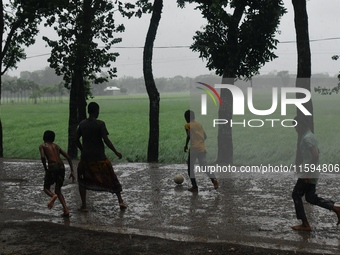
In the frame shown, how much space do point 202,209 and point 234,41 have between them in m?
8.42

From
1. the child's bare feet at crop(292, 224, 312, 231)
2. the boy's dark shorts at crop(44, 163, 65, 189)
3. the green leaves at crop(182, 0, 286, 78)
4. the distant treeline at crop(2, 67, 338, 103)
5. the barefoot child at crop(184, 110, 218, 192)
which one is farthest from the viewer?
the distant treeline at crop(2, 67, 338, 103)

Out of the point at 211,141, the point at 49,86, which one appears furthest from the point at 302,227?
the point at 49,86

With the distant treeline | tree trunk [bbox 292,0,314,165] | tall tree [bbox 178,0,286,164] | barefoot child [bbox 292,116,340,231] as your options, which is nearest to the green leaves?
tall tree [bbox 178,0,286,164]

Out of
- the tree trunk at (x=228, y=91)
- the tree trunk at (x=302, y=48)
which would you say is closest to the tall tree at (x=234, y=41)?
the tree trunk at (x=228, y=91)

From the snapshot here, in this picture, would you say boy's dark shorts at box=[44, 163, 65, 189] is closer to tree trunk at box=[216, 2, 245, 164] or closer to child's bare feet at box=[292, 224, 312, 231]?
child's bare feet at box=[292, 224, 312, 231]

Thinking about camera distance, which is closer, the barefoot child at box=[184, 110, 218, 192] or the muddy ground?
the muddy ground

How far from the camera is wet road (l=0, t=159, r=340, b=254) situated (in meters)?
6.95

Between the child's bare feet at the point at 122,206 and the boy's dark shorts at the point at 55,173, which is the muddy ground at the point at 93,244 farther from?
the child's bare feet at the point at 122,206

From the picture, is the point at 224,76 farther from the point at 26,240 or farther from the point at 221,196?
the point at 26,240

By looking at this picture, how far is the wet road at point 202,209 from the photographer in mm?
6953

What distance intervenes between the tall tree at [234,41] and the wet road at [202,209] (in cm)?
349

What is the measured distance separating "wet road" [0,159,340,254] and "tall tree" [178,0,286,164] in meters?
3.49

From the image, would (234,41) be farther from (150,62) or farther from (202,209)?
(202,209)

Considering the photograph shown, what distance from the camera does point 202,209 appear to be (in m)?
8.76
